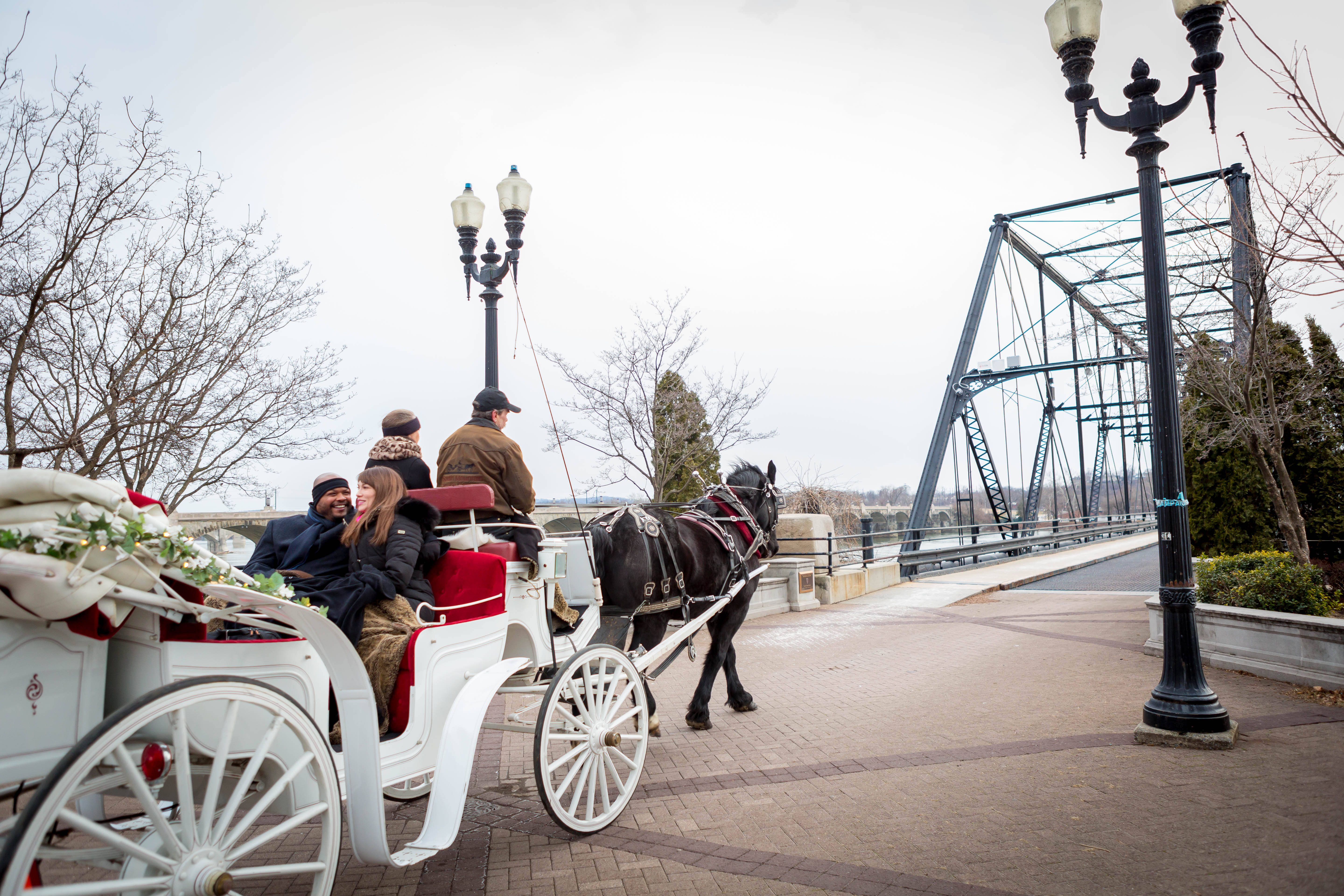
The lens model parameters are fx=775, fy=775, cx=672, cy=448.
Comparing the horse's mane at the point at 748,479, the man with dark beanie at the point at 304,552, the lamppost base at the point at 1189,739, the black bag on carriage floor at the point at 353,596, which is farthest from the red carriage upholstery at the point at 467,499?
the lamppost base at the point at 1189,739

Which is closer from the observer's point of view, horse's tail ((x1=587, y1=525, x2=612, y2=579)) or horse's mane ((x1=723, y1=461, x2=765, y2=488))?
horse's tail ((x1=587, y1=525, x2=612, y2=579))

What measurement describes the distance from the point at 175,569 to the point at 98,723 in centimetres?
49

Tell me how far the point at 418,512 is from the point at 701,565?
308 centimetres

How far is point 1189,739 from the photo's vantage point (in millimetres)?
5195

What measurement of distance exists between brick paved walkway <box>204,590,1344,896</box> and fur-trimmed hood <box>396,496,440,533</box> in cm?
168

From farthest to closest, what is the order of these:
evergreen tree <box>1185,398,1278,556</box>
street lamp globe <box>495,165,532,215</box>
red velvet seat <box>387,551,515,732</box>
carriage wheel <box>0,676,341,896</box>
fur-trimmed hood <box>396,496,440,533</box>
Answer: evergreen tree <box>1185,398,1278,556</box> < street lamp globe <box>495,165,532,215</box> < red velvet seat <box>387,551,515,732</box> < fur-trimmed hood <box>396,496,440,533</box> < carriage wheel <box>0,676,341,896</box>

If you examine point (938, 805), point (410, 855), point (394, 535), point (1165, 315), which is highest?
point (1165, 315)

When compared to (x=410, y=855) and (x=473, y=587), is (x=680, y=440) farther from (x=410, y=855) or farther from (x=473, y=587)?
(x=410, y=855)

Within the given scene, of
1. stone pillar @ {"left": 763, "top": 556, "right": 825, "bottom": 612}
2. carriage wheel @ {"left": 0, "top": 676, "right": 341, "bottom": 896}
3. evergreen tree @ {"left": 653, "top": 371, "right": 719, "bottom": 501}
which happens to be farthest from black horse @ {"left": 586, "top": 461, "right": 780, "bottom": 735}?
evergreen tree @ {"left": 653, "top": 371, "right": 719, "bottom": 501}

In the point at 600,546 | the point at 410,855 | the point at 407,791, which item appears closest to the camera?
the point at 410,855

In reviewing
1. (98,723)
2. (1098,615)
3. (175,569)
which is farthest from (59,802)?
(1098,615)

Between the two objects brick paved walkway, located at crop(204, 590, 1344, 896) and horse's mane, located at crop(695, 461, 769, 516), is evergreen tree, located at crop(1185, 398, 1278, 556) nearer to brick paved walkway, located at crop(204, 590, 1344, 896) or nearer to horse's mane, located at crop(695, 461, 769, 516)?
brick paved walkway, located at crop(204, 590, 1344, 896)

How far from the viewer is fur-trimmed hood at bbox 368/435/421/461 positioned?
4223 mm

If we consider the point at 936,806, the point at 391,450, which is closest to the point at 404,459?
the point at 391,450
